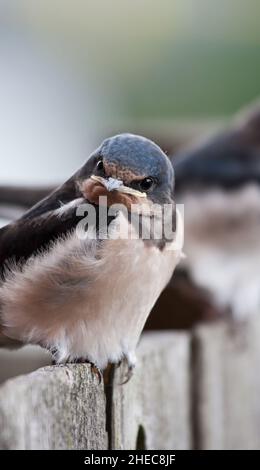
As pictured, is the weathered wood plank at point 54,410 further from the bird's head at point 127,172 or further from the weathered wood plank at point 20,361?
the weathered wood plank at point 20,361

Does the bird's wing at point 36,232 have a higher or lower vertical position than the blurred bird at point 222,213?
lower

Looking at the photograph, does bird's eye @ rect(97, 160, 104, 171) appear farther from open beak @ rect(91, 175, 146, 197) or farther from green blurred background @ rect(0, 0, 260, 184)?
green blurred background @ rect(0, 0, 260, 184)

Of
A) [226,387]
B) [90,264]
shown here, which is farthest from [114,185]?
[226,387]

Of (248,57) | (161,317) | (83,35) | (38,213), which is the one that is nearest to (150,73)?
(248,57)

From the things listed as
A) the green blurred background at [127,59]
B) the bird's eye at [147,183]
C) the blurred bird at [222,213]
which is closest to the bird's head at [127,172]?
the bird's eye at [147,183]

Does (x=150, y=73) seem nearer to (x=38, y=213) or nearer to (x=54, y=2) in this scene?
(x=54, y=2)
